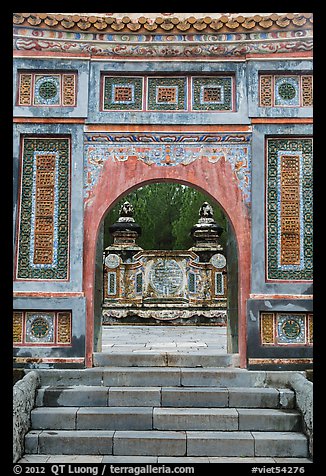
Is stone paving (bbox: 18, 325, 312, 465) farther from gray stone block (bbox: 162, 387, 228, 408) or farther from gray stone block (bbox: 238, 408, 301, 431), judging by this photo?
gray stone block (bbox: 162, 387, 228, 408)

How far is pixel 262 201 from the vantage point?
716cm

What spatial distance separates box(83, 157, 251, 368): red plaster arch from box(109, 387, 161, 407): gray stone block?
125 centimetres

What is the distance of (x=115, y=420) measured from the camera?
611cm

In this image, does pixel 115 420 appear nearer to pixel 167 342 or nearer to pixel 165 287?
pixel 167 342

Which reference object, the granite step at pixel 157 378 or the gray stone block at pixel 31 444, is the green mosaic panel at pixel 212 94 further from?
the gray stone block at pixel 31 444

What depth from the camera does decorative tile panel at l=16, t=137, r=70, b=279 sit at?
7.12m

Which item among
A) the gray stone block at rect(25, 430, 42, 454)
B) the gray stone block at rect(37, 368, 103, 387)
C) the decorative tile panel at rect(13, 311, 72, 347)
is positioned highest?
the decorative tile panel at rect(13, 311, 72, 347)

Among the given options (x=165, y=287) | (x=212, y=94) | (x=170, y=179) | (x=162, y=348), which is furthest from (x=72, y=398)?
(x=165, y=287)

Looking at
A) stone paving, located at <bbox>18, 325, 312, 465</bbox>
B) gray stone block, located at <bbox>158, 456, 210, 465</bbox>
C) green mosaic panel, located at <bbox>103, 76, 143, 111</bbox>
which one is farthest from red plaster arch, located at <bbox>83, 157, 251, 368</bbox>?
gray stone block, located at <bbox>158, 456, 210, 465</bbox>

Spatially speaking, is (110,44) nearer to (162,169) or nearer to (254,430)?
(162,169)

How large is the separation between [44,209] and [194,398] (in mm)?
2860

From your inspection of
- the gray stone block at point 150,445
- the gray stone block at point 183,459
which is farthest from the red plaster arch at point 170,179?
the gray stone block at point 183,459

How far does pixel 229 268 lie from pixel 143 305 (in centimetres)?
692

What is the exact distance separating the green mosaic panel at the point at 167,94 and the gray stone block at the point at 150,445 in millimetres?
3888
